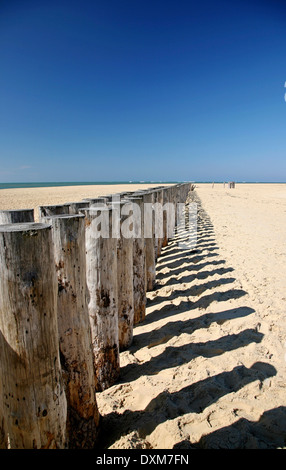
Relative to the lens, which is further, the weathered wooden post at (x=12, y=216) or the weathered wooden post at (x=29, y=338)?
the weathered wooden post at (x=12, y=216)

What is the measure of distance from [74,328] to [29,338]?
47cm

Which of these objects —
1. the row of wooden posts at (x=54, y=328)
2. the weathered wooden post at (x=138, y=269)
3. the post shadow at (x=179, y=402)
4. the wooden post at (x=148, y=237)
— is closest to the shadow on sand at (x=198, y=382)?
the post shadow at (x=179, y=402)

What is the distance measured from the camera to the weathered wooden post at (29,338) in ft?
4.05

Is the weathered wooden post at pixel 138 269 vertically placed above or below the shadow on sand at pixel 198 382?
above

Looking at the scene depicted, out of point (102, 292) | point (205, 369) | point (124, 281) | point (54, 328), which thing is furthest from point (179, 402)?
point (54, 328)

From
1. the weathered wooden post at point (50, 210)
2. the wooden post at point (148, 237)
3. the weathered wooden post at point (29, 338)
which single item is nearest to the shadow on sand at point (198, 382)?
the wooden post at point (148, 237)

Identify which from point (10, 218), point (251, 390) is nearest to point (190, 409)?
point (251, 390)

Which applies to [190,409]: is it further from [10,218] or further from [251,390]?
[10,218]

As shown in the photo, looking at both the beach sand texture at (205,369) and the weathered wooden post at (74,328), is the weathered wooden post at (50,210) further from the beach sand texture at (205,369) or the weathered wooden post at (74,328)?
the beach sand texture at (205,369)

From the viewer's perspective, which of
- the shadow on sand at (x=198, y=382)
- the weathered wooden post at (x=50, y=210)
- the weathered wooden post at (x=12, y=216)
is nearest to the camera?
the shadow on sand at (x=198, y=382)

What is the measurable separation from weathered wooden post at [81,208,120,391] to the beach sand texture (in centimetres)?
21

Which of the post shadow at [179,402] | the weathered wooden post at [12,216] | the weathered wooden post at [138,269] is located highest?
the weathered wooden post at [12,216]

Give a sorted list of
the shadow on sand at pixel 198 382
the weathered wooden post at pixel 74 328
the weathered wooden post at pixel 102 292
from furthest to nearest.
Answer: the weathered wooden post at pixel 102 292 < the shadow on sand at pixel 198 382 < the weathered wooden post at pixel 74 328
